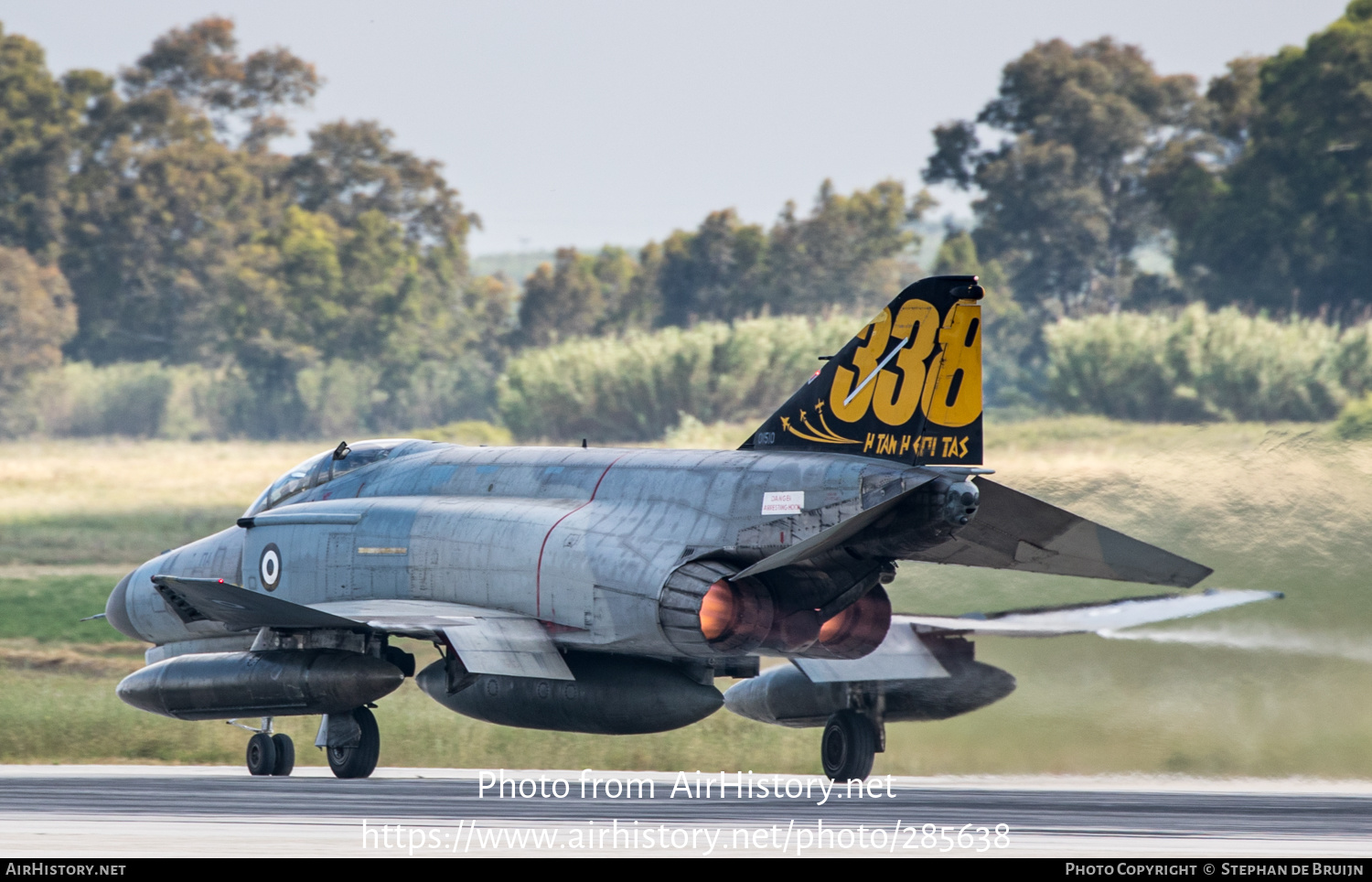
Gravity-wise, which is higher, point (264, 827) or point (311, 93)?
point (311, 93)

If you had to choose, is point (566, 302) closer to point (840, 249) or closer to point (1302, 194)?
point (840, 249)

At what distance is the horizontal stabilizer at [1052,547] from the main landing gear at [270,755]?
298 inches

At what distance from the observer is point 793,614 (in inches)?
614

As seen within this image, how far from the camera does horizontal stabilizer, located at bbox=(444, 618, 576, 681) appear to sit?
16094mm

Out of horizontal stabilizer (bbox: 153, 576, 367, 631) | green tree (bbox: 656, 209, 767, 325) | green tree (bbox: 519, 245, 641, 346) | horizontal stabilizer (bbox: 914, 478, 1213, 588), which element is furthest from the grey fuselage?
green tree (bbox: 519, 245, 641, 346)

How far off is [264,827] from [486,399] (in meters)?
52.6

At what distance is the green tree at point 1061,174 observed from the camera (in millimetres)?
70375

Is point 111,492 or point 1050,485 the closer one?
point 1050,485

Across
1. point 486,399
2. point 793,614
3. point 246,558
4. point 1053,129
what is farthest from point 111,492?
point 1053,129

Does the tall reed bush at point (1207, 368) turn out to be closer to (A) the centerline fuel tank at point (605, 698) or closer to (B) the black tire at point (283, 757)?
(A) the centerline fuel tank at point (605, 698)

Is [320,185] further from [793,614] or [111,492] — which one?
[793,614]

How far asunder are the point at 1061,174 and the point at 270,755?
→ 2250 inches

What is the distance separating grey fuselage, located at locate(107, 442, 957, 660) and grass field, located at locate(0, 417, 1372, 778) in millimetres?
4225

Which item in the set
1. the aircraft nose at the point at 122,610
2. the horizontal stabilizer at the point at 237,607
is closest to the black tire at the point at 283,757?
the aircraft nose at the point at 122,610
